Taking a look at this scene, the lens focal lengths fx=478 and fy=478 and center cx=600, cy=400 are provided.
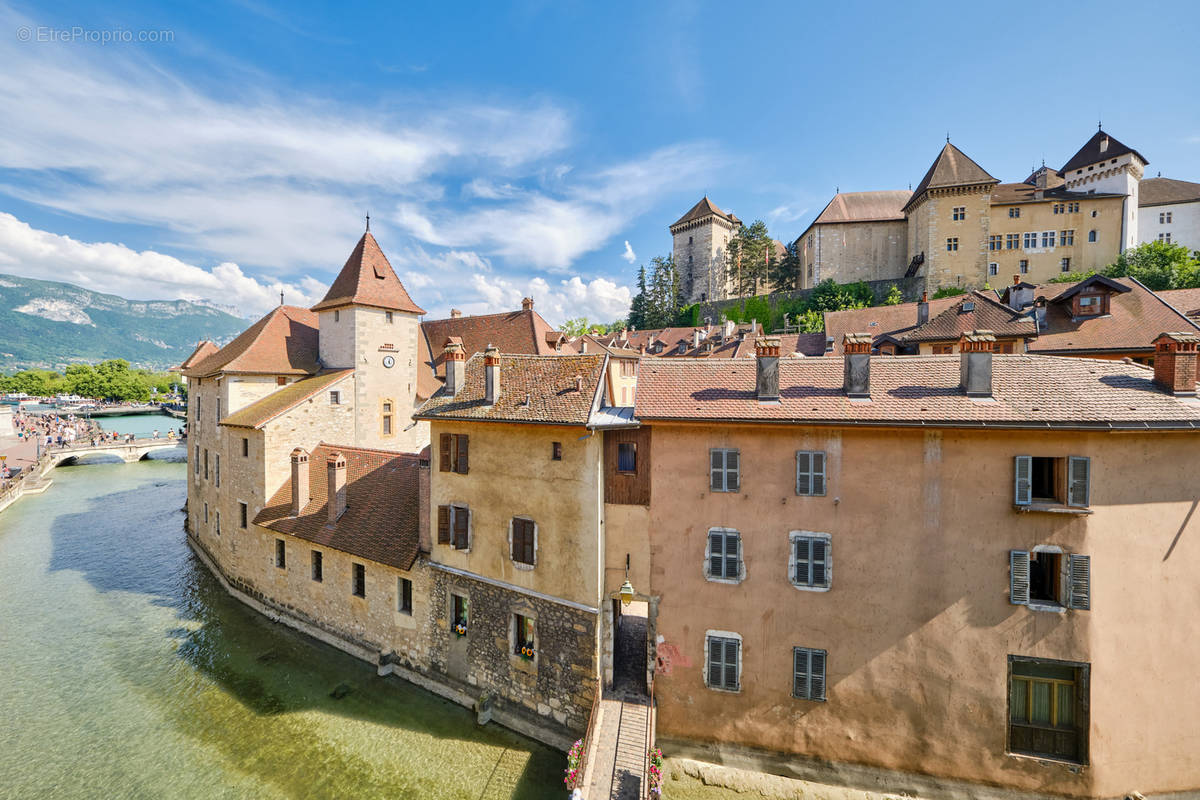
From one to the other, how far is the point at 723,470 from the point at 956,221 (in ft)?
168

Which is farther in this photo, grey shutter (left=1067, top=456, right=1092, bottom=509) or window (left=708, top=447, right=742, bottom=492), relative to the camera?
window (left=708, top=447, right=742, bottom=492)

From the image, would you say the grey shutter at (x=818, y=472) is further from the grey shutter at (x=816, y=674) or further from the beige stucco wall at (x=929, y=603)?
the grey shutter at (x=816, y=674)

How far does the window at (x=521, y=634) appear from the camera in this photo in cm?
1460

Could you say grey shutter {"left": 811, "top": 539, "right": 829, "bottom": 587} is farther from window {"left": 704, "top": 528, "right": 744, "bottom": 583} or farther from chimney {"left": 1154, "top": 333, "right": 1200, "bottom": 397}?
chimney {"left": 1154, "top": 333, "right": 1200, "bottom": 397}

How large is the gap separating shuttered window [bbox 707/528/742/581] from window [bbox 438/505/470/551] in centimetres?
757

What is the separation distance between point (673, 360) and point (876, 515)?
6.80 metres

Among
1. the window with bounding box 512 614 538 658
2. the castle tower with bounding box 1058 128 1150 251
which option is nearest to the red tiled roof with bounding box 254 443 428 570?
the window with bounding box 512 614 538 658

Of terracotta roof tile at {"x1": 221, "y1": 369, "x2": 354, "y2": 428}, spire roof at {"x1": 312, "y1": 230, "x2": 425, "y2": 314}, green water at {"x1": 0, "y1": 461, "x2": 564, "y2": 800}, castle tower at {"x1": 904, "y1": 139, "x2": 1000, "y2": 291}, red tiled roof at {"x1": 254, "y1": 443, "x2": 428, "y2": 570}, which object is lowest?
green water at {"x1": 0, "y1": 461, "x2": 564, "y2": 800}

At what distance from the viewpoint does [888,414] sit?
37.8 feet

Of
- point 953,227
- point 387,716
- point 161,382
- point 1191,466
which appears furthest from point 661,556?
point 161,382

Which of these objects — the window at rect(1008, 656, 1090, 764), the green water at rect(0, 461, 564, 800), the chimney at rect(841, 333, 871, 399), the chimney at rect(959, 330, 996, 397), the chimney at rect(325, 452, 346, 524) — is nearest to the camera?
the window at rect(1008, 656, 1090, 764)

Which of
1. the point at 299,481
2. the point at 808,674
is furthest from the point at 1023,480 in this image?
the point at 299,481

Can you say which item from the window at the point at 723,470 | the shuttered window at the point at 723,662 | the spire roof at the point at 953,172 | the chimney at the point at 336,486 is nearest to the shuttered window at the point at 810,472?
the window at the point at 723,470

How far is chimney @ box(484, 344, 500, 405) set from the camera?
1467 cm
